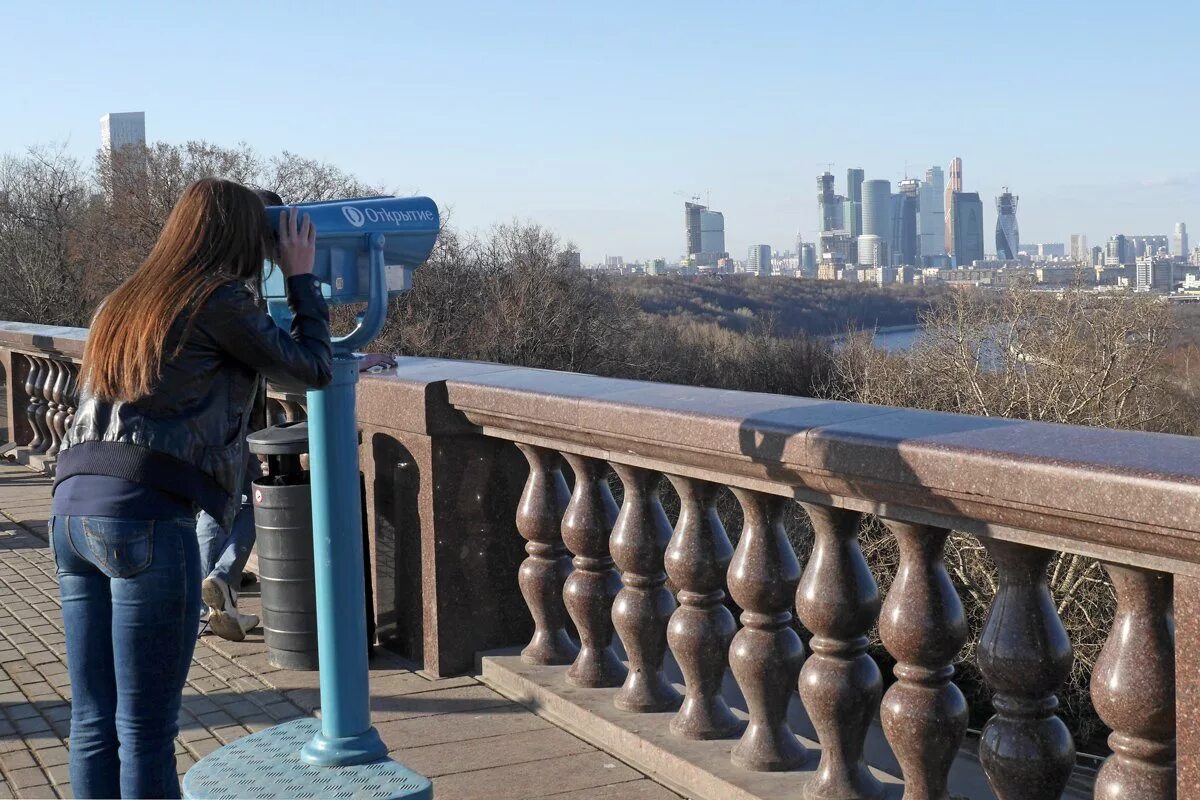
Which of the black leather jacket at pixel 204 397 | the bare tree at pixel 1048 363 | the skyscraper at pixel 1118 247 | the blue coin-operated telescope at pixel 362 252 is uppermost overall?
the skyscraper at pixel 1118 247

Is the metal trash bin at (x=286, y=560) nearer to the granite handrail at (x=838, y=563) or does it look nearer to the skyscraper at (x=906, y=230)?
the granite handrail at (x=838, y=563)

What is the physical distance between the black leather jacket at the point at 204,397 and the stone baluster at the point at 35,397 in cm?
785

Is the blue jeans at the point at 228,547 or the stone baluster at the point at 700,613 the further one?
the blue jeans at the point at 228,547

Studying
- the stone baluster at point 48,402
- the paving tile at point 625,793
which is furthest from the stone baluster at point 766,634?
the stone baluster at point 48,402

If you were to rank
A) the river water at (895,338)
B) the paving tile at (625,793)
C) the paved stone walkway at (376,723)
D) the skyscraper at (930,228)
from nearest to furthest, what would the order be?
the paving tile at (625,793) → the paved stone walkway at (376,723) → the river water at (895,338) → the skyscraper at (930,228)

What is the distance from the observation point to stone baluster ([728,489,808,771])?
3.17 m

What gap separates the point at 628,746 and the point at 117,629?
141 centimetres

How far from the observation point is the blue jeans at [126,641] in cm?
284

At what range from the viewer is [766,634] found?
10.6 ft

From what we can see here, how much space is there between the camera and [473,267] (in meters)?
63.8

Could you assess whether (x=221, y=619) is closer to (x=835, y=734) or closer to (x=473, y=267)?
(x=835, y=734)

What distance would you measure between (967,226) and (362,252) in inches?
7270

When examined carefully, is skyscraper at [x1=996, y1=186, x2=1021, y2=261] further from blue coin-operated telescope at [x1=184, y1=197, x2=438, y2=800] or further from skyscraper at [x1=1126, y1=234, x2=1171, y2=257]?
blue coin-operated telescope at [x1=184, y1=197, x2=438, y2=800]

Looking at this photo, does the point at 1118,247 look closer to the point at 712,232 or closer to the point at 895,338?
the point at 712,232
